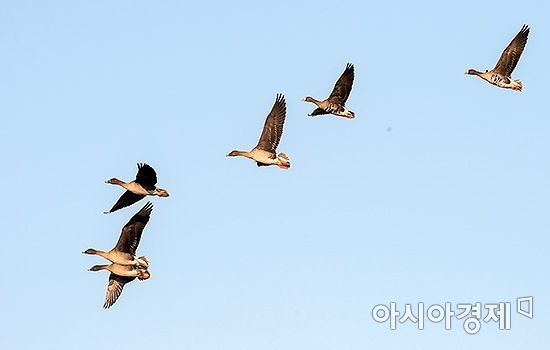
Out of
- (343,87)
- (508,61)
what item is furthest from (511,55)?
(343,87)

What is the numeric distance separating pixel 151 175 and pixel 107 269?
13.1 feet

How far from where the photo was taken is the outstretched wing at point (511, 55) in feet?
176

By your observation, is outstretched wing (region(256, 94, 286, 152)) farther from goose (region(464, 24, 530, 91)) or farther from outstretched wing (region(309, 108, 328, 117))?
goose (region(464, 24, 530, 91))

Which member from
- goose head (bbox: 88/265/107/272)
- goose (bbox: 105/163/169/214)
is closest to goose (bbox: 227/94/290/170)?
goose (bbox: 105/163/169/214)

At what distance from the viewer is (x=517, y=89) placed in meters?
53.0

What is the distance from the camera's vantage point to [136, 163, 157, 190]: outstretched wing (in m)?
49.7

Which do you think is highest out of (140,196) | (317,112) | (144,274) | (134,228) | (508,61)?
(508,61)

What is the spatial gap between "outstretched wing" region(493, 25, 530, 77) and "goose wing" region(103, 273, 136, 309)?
16268 mm

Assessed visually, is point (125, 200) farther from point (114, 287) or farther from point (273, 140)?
point (273, 140)

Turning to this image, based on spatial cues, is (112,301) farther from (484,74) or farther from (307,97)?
(484,74)

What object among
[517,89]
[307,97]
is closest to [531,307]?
[517,89]

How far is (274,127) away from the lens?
50.6m

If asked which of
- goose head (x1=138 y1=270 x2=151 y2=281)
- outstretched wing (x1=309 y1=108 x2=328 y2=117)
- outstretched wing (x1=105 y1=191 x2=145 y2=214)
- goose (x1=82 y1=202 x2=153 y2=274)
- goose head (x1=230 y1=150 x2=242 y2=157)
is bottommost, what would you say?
goose head (x1=138 y1=270 x2=151 y2=281)

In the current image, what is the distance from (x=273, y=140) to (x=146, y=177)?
4.75m
